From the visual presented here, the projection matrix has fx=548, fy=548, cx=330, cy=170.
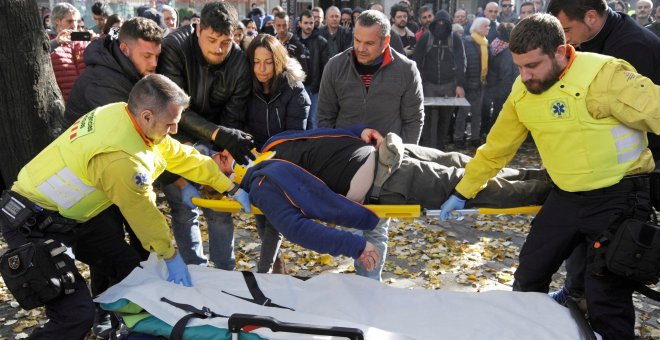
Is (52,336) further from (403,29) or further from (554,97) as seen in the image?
(403,29)

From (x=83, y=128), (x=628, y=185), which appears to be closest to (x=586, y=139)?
(x=628, y=185)

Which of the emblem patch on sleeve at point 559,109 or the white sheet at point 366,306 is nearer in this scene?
the white sheet at point 366,306

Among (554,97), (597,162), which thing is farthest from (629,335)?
(554,97)

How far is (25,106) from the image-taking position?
4.96 metres

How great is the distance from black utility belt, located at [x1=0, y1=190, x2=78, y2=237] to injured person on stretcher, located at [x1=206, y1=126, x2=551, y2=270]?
1063 mm

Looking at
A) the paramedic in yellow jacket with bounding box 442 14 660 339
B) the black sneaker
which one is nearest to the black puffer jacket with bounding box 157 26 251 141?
the black sneaker

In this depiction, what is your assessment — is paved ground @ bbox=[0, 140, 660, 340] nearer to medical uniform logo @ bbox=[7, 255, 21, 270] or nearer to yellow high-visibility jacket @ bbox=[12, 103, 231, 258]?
medical uniform logo @ bbox=[7, 255, 21, 270]

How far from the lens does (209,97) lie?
4016mm

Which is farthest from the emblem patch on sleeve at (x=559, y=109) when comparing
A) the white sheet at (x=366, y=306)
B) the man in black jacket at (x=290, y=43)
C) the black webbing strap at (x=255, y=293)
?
the man in black jacket at (x=290, y=43)

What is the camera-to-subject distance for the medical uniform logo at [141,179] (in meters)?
2.77

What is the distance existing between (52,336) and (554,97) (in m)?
2.91

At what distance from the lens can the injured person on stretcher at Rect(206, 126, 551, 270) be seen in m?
3.05

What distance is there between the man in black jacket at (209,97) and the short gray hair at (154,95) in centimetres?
92

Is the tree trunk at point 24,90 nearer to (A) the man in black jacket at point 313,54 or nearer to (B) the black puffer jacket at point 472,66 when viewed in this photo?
(A) the man in black jacket at point 313,54
